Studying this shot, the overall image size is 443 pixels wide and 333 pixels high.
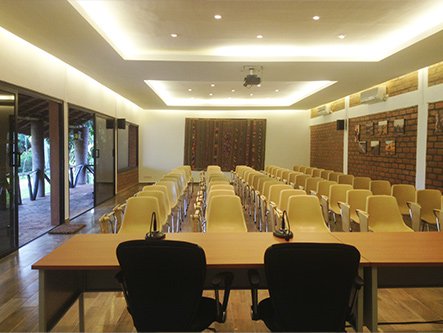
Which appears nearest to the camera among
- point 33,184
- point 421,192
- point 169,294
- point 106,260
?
point 169,294

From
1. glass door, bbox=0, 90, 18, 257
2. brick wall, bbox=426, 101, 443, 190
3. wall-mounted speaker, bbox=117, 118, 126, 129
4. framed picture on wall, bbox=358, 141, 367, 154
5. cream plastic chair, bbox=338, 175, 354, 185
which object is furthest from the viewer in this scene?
wall-mounted speaker, bbox=117, 118, 126, 129

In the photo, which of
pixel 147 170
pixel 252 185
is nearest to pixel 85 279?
pixel 252 185

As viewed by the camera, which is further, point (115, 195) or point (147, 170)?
point (147, 170)

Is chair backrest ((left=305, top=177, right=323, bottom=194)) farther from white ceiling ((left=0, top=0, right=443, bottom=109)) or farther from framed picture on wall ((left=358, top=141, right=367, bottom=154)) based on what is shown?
framed picture on wall ((left=358, top=141, right=367, bottom=154))

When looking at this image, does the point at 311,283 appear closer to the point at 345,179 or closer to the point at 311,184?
the point at 311,184

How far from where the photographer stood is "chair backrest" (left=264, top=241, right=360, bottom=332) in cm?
177

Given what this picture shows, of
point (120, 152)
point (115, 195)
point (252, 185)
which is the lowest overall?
point (115, 195)

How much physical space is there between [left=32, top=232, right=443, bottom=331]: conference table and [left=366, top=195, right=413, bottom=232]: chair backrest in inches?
54.5

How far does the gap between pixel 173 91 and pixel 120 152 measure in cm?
271

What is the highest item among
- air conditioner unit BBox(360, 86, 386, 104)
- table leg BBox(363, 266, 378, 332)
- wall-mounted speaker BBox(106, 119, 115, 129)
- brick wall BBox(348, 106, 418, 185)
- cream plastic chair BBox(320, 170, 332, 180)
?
air conditioner unit BBox(360, 86, 386, 104)

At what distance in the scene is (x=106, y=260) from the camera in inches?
88.5

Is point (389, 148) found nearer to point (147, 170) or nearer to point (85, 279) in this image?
point (85, 279)

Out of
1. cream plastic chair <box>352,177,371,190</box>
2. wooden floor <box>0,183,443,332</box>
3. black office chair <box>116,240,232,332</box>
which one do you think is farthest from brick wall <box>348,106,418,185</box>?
black office chair <box>116,240,232,332</box>

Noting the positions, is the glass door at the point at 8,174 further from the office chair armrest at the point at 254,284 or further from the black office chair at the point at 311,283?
the black office chair at the point at 311,283
